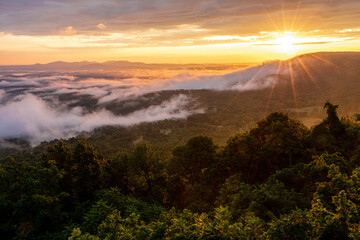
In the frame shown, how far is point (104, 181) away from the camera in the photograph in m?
28.1

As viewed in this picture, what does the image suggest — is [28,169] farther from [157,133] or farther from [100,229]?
[157,133]

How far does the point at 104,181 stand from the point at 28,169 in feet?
28.8

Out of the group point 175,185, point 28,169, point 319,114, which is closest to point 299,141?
point 175,185

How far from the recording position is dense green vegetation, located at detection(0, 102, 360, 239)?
31.9 ft

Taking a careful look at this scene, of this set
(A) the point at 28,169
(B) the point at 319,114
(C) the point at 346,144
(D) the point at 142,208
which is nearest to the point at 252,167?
(C) the point at 346,144

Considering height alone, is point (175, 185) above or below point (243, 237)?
below

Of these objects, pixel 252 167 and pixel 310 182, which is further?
pixel 252 167

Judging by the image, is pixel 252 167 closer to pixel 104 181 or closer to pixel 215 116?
pixel 104 181

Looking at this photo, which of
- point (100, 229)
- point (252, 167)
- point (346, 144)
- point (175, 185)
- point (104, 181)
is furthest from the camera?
point (175, 185)

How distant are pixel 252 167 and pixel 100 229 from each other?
22.6 metres

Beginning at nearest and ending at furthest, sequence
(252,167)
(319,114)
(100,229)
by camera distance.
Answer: (100,229) → (252,167) → (319,114)

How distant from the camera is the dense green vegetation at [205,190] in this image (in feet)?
31.9

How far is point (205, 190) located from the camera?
29.7 metres

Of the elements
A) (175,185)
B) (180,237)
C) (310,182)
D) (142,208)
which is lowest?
(175,185)
